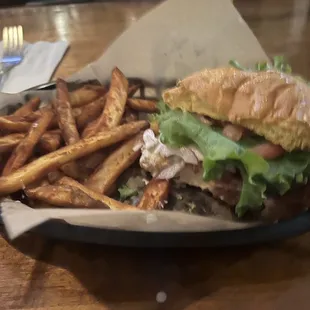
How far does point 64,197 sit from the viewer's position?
1.38 meters

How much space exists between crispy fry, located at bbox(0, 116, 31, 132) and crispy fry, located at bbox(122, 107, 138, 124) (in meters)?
0.34

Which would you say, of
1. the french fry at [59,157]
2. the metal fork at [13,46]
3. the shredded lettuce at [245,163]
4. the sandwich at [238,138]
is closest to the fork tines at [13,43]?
the metal fork at [13,46]

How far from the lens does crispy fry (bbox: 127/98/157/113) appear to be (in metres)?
1.85

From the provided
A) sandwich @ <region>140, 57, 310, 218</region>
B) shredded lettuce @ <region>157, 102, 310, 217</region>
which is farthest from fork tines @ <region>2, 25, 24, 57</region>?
shredded lettuce @ <region>157, 102, 310, 217</region>

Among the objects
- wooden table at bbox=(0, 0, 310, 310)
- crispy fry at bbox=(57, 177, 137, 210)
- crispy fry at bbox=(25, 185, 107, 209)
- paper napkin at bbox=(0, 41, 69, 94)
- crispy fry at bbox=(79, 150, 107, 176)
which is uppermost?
crispy fry at bbox=(25, 185, 107, 209)

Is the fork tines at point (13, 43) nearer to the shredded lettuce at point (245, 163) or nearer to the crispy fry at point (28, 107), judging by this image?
the crispy fry at point (28, 107)

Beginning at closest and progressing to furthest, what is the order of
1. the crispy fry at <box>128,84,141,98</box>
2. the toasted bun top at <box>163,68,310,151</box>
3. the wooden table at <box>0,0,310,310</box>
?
the wooden table at <box>0,0,310,310</box> < the toasted bun top at <box>163,68,310,151</box> < the crispy fry at <box>128,84,141,98</box>

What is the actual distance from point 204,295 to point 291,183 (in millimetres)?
383

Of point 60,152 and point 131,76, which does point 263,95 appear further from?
point 131,76

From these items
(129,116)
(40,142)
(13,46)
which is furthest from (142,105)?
(13,46)

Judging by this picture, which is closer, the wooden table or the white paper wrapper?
the wooden table

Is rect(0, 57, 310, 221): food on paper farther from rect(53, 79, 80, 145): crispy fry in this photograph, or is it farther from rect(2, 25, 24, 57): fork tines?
rect(2, 25, 24, 57): fork tines

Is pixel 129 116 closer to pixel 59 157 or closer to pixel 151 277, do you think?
pixel 59 157

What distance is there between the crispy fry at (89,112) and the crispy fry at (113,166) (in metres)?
0.20
